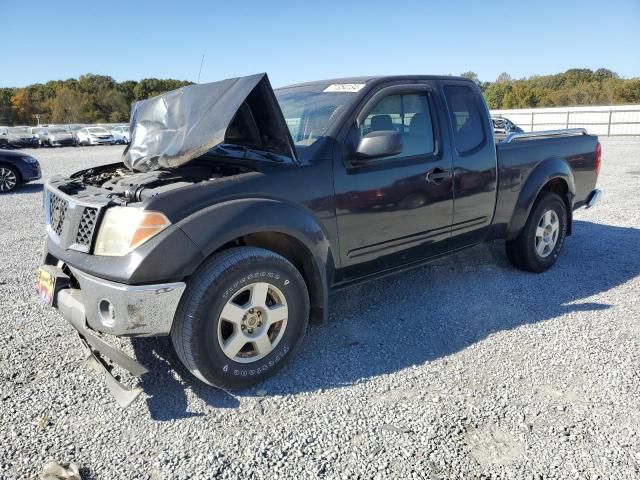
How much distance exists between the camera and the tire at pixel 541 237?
480 cm

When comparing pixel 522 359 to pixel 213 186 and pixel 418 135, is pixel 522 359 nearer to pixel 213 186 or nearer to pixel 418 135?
pixel 418 135

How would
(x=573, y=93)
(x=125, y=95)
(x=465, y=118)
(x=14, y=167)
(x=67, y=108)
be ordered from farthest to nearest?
(x=125, y=95) < (x=67, y=108) < (x=573, y=93) < (x=14, y=167) < (x=465, y=118)

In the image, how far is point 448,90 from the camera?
415cm

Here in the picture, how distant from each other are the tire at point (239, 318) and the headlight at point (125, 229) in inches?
→ 13.8

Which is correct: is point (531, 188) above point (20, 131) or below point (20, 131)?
below

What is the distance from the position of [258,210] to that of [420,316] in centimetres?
179

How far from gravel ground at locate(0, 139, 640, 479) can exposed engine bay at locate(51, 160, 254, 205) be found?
3.71 feet

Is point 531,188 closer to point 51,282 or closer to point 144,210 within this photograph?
point 144,210

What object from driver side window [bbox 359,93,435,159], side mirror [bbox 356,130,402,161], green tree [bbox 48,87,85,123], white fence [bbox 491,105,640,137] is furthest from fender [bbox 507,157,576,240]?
green tree [bbox 48,87,85,123]

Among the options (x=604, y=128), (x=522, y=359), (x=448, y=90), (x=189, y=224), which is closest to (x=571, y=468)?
(x=522, y=359)

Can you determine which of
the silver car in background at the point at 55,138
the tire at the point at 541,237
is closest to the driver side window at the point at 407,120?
the tire at the point at 541,237

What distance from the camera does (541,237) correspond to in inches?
195

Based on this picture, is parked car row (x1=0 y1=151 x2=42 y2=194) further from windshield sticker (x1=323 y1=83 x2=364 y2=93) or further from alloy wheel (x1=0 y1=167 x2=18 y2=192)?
windshield sticker (x1=323 y1=83 x2=364 y2=93)

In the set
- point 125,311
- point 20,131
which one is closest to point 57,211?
point 125,311
